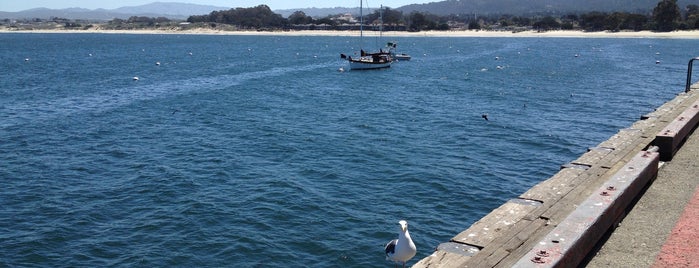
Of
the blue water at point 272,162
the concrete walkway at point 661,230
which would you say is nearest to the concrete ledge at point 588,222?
the concrete walkway at point 661,230

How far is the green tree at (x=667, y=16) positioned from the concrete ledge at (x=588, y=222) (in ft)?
681

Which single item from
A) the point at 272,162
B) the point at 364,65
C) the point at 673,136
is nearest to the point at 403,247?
the point at 673,136

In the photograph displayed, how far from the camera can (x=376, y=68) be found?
8488cm

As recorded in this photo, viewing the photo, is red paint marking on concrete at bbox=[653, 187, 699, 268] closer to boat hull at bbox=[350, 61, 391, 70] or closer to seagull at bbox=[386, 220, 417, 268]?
seagull at bbox=[386, 220, 417, 268]

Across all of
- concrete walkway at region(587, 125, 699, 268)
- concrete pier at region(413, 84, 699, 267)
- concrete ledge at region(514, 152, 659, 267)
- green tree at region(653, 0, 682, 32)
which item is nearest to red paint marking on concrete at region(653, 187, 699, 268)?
concrete walkway at region(587, 125, 699, 268)

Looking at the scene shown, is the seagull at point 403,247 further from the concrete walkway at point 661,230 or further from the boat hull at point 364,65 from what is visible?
the boat hull at point 364,65

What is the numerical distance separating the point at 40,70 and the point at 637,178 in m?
91.7

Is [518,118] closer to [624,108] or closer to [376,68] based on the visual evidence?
[624,108]

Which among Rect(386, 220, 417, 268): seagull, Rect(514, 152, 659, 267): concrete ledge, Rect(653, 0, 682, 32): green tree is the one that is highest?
Rect(653, 0, 682, 32): green tree

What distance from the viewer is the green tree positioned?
7594 inches

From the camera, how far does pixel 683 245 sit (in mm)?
10203

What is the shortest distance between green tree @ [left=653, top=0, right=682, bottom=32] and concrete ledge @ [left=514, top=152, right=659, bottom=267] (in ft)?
681

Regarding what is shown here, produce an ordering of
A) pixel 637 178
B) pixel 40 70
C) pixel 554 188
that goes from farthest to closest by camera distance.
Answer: pixel 40 70 < pixel 554 188 < pixel 637 178

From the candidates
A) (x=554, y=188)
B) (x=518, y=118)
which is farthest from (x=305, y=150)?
(x=554, y=188)
